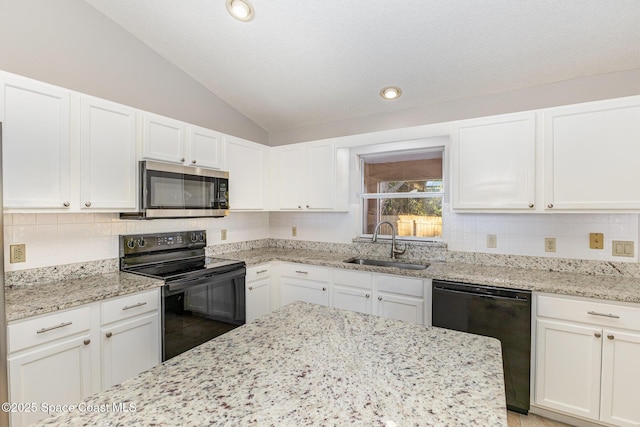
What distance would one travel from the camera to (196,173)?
8.58 ft

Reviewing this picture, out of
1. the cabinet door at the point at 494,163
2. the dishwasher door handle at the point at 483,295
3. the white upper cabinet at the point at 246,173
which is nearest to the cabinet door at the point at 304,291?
the white upper cabinet at the point at 246,173

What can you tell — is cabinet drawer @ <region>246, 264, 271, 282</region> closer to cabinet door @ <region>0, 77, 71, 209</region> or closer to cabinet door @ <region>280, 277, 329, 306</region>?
cabinet door @ <region>280, 277, 329, 306</region>

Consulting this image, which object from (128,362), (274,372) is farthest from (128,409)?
(128,362)

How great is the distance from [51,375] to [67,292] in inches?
17.7

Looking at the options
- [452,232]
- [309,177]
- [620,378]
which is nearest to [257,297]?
[309,177]

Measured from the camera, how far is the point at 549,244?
2457 millimetres

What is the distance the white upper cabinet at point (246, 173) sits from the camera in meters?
3.05

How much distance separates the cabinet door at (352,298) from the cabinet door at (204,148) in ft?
5.29

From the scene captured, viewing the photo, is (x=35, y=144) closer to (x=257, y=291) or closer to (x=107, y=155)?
(x=107, y=155)

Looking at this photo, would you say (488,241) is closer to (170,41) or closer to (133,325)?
(133,325)

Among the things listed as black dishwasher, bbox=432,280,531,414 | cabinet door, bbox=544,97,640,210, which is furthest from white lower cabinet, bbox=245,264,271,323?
cabinet door, bbox=544,97,640,210

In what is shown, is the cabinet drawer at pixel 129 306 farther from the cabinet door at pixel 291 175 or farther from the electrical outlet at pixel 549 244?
the electrical outlet at pixel 549 244

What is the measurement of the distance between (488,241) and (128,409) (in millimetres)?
2730

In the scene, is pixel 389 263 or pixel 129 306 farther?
pixel 389 263
